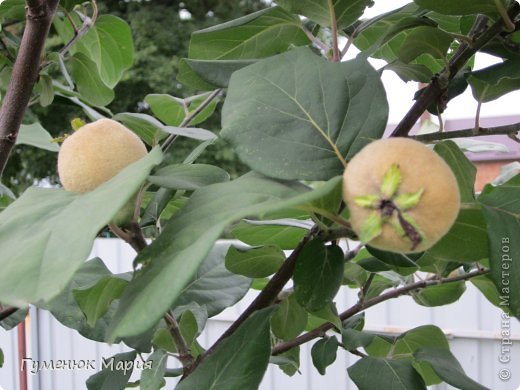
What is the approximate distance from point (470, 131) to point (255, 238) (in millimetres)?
226

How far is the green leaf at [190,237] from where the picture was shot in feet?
0.83

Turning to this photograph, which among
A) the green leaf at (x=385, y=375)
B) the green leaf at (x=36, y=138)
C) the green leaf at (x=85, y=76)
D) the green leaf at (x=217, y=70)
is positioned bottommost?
the green leaf at (x=385, y=375)

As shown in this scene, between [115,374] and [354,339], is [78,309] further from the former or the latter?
[354,339]

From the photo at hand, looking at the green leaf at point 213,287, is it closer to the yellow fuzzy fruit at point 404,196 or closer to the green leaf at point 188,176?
the green leaf at point 188,176

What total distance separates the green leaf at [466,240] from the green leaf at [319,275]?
0.23ft

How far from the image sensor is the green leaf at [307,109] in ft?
1.14

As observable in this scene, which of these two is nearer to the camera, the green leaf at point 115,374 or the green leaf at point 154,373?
the green leaf at point 154,373

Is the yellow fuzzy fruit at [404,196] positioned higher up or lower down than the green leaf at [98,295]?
higher up

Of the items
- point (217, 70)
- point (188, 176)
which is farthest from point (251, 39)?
point (188, 176)

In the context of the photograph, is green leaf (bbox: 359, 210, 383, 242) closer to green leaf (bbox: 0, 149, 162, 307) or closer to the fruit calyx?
the fruit calyx

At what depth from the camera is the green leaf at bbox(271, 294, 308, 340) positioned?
2.02 ft

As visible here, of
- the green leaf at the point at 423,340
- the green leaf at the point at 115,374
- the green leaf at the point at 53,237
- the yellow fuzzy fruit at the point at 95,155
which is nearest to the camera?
the green leaf at the point at 53,237

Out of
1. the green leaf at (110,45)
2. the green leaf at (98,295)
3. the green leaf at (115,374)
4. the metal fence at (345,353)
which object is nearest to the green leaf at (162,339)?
the green leaf at (115,374)

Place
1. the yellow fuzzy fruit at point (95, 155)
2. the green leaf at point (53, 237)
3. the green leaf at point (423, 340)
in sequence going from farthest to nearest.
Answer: the green leaf at point (423, 340) < the yellow fuzzy fruit at point (95, 155) < the green leaf at point (53, 237)
